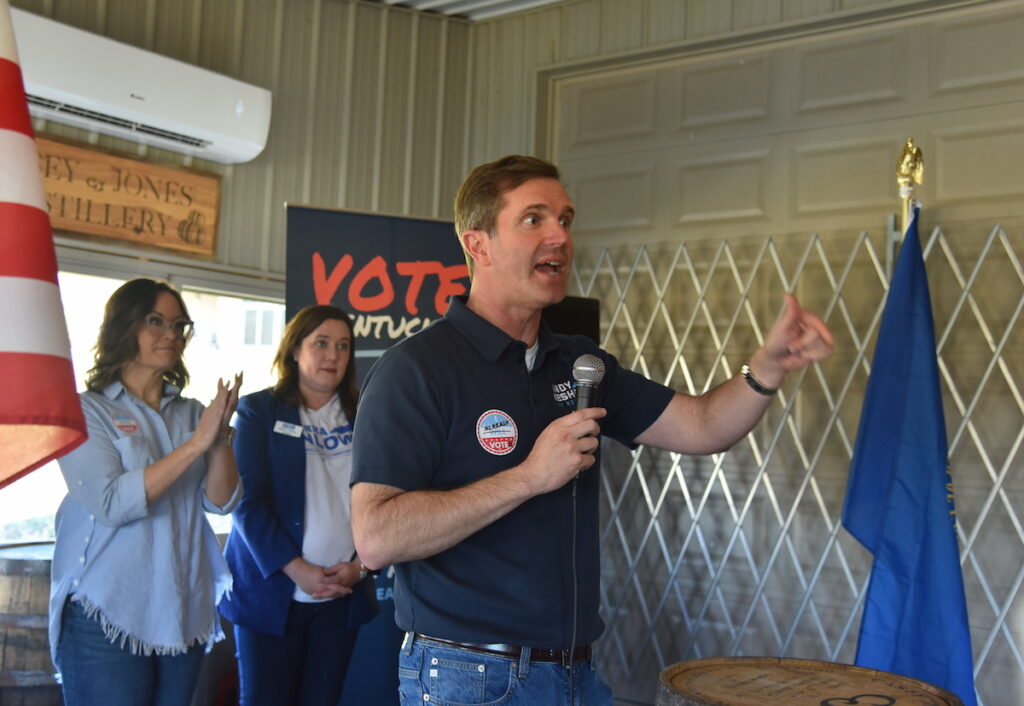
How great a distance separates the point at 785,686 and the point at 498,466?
1.68 ft

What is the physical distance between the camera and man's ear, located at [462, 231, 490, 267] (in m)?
1.45

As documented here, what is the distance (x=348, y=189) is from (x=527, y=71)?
921 mm

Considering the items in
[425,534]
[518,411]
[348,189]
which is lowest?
[425,534]

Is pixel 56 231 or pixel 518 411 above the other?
pixel 56 231

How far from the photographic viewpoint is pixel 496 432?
132 cm

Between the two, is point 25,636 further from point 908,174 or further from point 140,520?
point 908,174

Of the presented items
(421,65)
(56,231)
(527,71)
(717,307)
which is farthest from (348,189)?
(717,307)

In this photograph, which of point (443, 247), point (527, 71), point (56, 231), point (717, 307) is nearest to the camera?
point (56, 231)

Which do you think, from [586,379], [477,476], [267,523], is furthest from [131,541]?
[586,379]

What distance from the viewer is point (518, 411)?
1.36 metres

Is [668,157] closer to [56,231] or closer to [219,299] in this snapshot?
[219,299]

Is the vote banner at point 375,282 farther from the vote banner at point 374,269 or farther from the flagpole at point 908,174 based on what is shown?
the flagpole at point 908,174

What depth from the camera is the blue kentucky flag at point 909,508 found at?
272cm

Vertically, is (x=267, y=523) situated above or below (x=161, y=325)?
below
